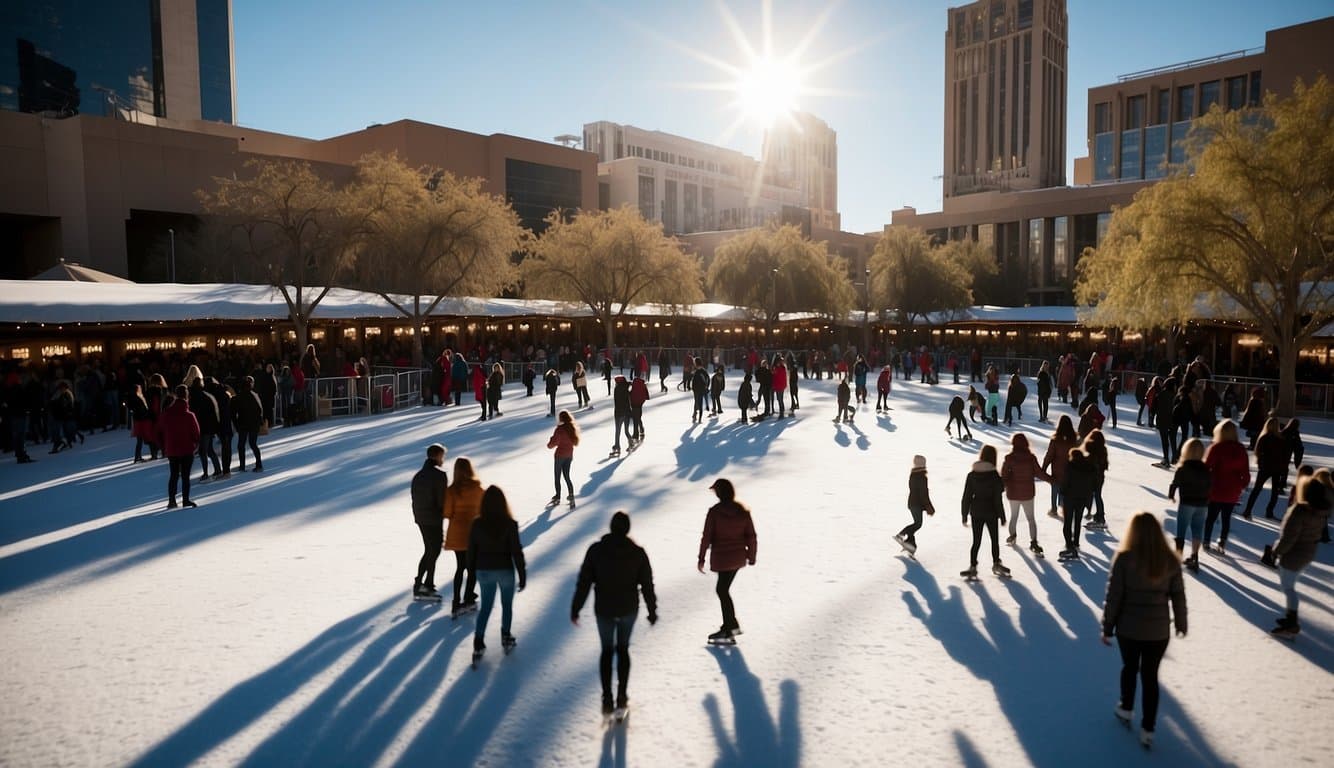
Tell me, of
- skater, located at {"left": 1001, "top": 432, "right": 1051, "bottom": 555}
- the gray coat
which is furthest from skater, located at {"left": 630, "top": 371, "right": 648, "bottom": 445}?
the gray coat

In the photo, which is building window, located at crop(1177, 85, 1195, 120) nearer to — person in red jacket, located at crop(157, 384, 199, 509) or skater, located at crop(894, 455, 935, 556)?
skater, located at crop(894, 455, 935, 556)

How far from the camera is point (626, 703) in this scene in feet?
14.9

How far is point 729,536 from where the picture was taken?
551 cm

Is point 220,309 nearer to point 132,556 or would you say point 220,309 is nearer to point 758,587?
point 132,556

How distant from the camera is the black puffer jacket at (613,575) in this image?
4.43m

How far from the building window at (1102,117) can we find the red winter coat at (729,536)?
9103 cm

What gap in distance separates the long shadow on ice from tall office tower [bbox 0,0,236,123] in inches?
3294

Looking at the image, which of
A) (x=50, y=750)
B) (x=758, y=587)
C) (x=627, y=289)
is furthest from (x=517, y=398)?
(x=50, y=750)

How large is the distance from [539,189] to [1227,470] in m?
55.9

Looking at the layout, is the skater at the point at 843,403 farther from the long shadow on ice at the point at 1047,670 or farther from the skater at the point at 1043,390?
the long shadow on ice at the point at 1047,670

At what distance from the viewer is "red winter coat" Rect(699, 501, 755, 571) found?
18.0 feet

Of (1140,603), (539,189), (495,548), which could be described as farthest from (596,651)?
(539,189)

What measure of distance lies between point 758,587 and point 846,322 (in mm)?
41077

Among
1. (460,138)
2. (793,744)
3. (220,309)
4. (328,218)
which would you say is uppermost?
(460,138)
